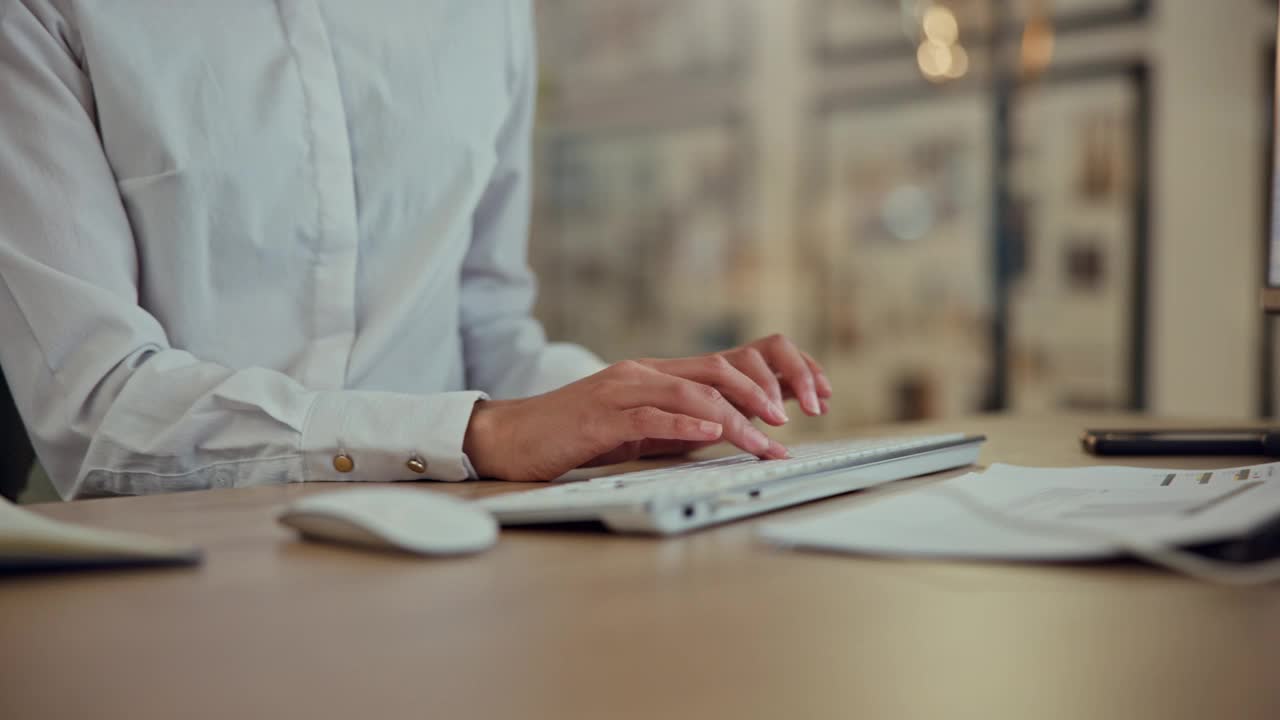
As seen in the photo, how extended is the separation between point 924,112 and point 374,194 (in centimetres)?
361

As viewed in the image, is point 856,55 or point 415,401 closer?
point 415,401

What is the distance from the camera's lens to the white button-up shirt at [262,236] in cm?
88

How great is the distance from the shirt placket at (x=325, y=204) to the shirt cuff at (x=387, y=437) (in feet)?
0.90

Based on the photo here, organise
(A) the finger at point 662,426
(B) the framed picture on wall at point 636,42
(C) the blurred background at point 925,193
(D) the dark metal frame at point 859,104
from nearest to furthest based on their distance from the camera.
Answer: (A) the finger at point 662,426 → (C) the blurred background at point 925,193 → (D) the dark metal frame at point 859,104 → (B) the framed picture on wall at point 636,42

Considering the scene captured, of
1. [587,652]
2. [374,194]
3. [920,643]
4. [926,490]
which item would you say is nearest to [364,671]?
[587,652]

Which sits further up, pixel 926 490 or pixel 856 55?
pixel 856 55

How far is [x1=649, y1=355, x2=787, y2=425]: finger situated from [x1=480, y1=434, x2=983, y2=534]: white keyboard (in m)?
0.04

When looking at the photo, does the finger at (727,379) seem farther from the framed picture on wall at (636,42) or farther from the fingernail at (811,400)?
the framed picture on wall at (636,42)

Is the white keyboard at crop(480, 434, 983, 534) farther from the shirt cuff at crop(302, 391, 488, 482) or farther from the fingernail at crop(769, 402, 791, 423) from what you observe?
the shirt cuff at crop(302, 391, 488, 482)

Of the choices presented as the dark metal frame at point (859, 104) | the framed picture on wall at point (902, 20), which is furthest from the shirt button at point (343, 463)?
the dark metal frame at point (859, 104)

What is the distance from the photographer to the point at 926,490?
0.61 metres

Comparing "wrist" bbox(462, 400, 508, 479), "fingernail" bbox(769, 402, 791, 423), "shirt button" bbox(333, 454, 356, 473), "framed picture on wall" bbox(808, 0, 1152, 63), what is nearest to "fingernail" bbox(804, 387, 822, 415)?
"fingernail" bbox(769, 402, 791, 423)

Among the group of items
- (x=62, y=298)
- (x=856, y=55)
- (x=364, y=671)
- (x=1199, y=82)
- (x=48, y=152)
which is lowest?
(x=364, y=671)

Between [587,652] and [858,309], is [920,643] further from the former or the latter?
[858,309]
